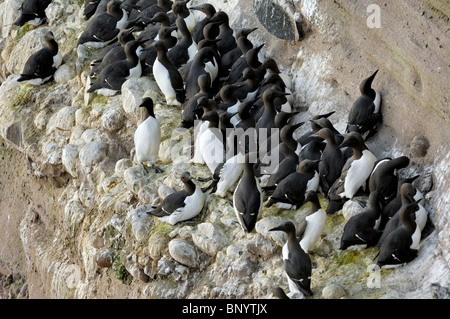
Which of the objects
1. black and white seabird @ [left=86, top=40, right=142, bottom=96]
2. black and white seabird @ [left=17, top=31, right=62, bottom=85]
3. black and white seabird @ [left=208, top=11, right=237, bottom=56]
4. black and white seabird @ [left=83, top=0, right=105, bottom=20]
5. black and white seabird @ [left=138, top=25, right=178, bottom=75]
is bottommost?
black and white seabird @ [left=17, top=31, right=62, bottom=85]

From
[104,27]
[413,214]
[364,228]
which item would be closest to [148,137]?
[364,228]

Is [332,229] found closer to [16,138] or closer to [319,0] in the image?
[319,0]

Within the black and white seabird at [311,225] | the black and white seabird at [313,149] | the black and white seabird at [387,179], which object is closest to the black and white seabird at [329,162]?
the black and white seabird at [313,149]

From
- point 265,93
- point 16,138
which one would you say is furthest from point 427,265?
point 16,138

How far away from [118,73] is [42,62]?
1.91 meters

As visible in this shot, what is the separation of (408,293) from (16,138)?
24.4 feet

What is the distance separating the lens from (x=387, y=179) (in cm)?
841

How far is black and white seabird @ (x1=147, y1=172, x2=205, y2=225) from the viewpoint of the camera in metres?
9.05

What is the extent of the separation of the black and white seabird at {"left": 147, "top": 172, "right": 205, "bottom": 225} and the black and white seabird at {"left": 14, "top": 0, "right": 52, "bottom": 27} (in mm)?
6265

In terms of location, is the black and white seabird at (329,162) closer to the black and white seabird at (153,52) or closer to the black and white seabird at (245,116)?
the black and white seabird at (245,116)

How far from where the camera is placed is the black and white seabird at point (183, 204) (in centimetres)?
905

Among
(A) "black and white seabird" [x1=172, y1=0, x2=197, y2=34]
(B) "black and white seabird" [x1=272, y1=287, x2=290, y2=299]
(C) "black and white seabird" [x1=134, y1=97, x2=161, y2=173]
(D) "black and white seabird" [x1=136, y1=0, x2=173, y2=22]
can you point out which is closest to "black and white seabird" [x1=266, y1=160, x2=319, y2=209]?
(B) "black and white seabird" [x1=272, y1=287, x2=290, y2=299]

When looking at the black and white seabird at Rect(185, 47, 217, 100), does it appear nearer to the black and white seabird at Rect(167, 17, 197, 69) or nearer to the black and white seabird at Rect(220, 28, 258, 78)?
the black and white seabird at Rect(220, 28, 258, 78)
